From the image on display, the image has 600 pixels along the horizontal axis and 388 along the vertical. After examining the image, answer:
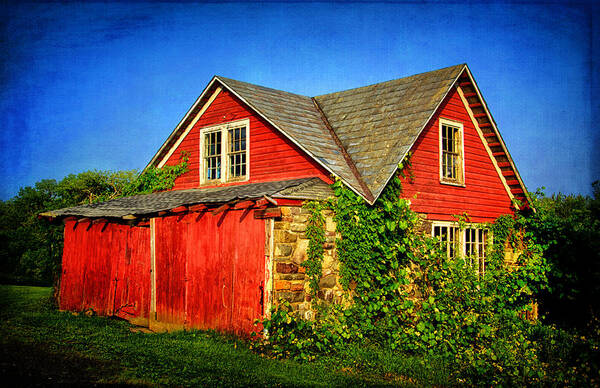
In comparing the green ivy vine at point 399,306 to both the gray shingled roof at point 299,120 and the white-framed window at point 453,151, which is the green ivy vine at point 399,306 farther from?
the white-framed window at point 453,151

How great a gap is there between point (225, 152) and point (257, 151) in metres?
1.49

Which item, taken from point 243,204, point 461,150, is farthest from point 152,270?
point 461,150

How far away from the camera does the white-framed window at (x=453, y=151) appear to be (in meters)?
16.1

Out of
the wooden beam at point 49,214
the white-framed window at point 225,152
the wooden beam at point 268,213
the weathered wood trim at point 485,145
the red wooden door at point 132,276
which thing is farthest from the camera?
the wooden beam at point 49,214

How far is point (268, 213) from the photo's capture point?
11.2 m

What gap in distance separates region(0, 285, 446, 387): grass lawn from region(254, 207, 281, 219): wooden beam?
2.86m

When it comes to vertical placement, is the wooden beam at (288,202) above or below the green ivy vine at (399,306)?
above

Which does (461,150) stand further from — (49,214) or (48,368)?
(49,214)

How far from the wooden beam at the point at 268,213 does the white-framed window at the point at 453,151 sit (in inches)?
280

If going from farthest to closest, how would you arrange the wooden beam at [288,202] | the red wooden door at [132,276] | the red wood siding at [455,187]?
the red wood siding at [455,187] < the red wooden door at [132,276] < the wooden beam at [288,202]

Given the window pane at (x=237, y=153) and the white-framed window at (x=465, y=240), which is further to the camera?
the window pane at (x=237, y=153)

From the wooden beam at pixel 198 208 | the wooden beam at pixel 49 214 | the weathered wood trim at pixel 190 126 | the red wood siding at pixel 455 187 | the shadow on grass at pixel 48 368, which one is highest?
the weathered wood trim at pixel 190 126

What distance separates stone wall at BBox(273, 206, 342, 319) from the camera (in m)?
11.1

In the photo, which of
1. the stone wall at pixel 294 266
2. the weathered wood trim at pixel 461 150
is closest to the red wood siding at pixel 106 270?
the stone wall at pixel 294 266
